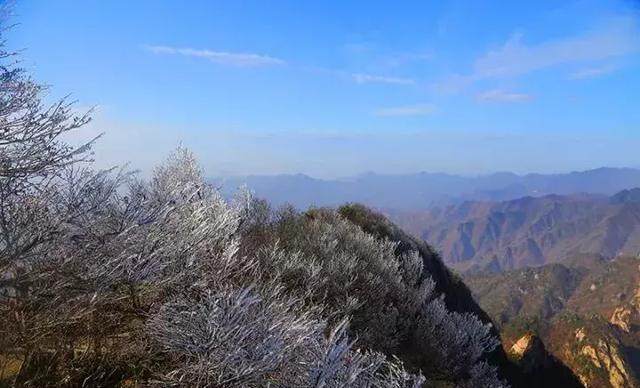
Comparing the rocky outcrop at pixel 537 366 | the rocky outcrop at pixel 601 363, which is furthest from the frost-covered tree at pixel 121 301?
the rocky outcrop at pixel 601 363

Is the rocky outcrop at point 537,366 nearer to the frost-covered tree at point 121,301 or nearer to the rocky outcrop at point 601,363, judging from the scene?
the rocky outcrop at point 601,363

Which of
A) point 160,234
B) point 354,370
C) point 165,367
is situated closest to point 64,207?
point 160,234

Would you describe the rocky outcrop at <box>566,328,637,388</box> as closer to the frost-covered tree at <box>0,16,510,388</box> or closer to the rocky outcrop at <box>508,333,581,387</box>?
the rocky outcrop at <box>508,333,581,387</box>

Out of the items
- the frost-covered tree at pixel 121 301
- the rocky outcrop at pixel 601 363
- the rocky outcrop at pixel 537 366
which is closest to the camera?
the frost-covered tree at pixel 121 301

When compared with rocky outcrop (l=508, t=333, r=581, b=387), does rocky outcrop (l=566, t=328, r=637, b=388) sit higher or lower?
lower

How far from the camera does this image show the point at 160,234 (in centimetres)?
1379

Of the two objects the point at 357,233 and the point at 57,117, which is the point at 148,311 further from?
the point at 357,233

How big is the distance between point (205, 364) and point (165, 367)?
6.32 feet

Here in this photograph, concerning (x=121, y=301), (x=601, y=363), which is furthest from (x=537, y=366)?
(x=121, y=301)

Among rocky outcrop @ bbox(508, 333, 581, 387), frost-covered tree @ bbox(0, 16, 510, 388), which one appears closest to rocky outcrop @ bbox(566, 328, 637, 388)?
rocky outcrop @ bbox(508, 333, 581, 387)

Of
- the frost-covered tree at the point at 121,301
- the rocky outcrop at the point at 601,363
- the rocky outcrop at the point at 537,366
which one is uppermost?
the frost-covered tree at the point at 121,301

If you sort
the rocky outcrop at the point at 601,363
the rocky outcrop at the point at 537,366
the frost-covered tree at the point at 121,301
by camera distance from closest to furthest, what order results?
the frost-covered tree at the point at 121,301, the rocky outcrop at the point at 537,366, the rocky outcrop at the point at 601,363

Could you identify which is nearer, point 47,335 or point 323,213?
point 47,335

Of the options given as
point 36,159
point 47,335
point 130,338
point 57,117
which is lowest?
point 130,338
